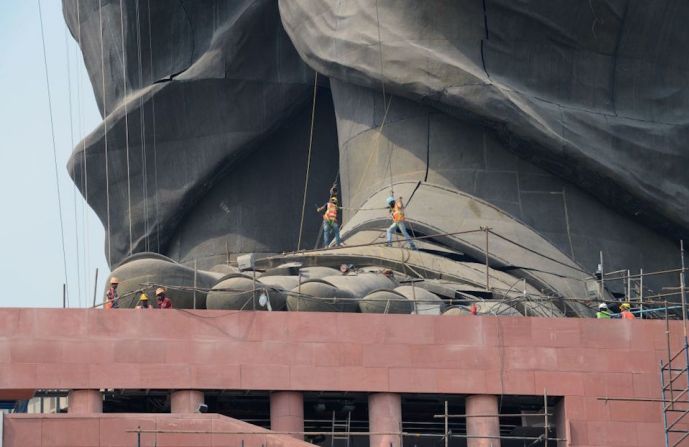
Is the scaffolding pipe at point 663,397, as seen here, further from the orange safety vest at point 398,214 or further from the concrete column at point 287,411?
the orange safety vest at point 398,214

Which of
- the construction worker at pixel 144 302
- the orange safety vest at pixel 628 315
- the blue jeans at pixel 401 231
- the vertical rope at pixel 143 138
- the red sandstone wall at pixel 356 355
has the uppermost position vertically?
the vertical rope at pixel 143 138

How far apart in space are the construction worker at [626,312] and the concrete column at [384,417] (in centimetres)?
484

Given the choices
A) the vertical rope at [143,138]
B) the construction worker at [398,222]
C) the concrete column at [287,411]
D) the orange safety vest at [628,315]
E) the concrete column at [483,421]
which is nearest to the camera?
the concrete column at [287,411]

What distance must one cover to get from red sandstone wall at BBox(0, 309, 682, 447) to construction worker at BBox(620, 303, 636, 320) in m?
1.01

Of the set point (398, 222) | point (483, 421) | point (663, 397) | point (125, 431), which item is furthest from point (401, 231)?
point (125, 431)

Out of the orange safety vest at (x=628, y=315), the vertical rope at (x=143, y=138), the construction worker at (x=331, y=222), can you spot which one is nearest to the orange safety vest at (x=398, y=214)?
the construction worker at (x=331, y=222)

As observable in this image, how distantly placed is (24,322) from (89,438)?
2.85 m

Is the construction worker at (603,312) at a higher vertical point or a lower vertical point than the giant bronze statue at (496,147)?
lower

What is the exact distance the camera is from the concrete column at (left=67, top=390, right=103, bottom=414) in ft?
140

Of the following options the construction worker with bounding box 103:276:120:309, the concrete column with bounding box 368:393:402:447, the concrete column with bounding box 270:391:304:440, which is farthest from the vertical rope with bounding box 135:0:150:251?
the concrete column with bounding box 368:393:402:447

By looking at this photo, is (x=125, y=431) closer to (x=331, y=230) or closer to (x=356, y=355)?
(x=356, y=355)

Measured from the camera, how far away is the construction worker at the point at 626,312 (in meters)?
45.8

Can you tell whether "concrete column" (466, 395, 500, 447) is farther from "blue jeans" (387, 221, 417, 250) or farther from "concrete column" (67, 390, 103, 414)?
"blue jeans" (387, 221, 417, 250)

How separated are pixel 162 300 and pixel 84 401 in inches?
110
